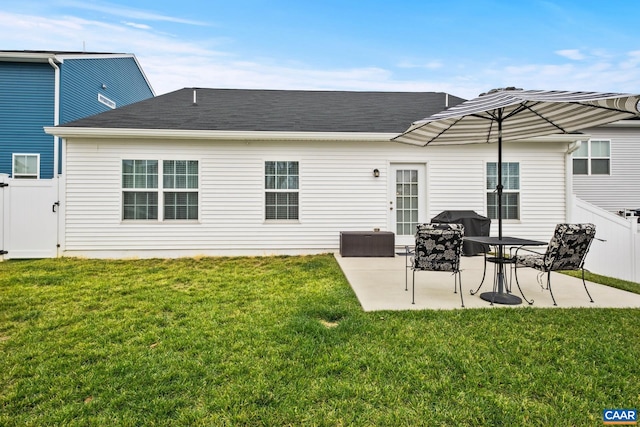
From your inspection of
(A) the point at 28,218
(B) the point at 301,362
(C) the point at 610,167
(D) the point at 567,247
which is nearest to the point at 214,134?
(A) the point at 28,218

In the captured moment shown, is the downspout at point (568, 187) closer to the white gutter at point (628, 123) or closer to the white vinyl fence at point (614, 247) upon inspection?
the white vinyl fence at point (614, 247)

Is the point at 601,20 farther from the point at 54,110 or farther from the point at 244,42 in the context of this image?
the point at 54,110

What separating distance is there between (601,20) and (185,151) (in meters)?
16.2

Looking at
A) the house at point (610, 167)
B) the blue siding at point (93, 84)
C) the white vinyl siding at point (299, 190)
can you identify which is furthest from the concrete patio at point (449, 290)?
the blue siding at point (93, 84)

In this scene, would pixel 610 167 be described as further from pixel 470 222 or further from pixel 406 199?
pixel 406 199

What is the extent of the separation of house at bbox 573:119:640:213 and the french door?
8.17 metres

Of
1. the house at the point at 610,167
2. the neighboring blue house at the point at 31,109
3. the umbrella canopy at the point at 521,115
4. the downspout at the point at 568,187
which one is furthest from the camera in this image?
the house at the point at 610,167

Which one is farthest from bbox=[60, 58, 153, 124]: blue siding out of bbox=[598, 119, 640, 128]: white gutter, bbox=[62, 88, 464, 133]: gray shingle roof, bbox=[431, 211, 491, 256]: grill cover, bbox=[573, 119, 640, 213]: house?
bbox=[598, 119, 640, 128]: white gutter

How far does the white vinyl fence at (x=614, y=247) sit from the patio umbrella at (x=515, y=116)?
3.81 meters

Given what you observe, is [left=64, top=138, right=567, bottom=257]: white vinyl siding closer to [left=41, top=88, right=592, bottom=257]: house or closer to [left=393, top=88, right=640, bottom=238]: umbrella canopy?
[left=41, top=88, right=592, bottom=257]: house

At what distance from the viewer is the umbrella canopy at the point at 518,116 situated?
11.2 feet

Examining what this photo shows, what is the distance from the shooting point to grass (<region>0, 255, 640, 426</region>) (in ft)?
6.72

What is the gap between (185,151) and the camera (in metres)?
8.01

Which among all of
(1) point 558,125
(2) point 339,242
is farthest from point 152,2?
(1) point 558,125
